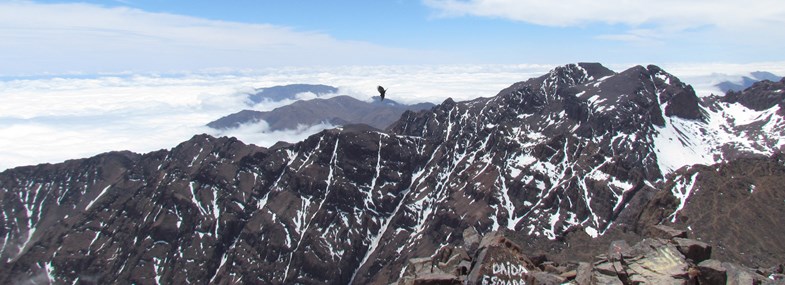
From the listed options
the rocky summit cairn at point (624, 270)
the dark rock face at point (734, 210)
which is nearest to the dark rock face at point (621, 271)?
the rocky summit cairn at point (624, 270)

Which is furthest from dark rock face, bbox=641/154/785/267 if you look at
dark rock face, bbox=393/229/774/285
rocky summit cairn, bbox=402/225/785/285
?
dark rock face, bbox=393/229/774/285

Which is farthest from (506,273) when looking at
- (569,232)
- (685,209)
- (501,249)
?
(685,209)

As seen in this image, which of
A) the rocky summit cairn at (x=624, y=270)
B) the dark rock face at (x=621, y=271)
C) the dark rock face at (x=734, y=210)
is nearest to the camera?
the dark rock face at (x=621, y=271)

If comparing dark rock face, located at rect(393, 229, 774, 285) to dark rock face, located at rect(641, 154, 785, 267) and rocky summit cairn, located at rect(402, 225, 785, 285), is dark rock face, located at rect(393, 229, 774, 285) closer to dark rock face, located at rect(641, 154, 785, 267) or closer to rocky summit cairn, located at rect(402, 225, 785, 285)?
rocky summit cairn, located at rect(402, 225, 785, 285)

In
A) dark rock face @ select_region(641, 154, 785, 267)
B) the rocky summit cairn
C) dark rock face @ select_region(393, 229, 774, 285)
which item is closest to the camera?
dark rock face @ select_region(393, 229, 774, 285)

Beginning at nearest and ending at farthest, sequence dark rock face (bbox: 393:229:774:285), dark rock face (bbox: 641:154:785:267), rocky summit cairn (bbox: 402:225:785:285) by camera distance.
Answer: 1. dark rock face (bbox: 393:229:774:285)
2. rocky summit cairn (bbox: 402:225:785:285)
3. dark rock face (bbox: 641:154:785:267)

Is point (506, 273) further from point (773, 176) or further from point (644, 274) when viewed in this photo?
point (773, 176)

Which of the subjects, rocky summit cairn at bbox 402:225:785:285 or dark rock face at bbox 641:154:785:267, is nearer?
rocky summit cairn at bbox 402:225:785:285

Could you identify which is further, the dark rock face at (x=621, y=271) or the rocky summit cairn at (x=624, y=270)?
the rocky summit cairn at (x=624, y=270)

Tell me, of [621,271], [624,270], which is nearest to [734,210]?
[624,270]

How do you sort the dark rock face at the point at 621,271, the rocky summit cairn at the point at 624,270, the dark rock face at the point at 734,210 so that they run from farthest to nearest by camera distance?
the dark rock face at the point at 734,210
the rocky summit cairn at the point at 624,270
the dark rock face at the point at 621,271

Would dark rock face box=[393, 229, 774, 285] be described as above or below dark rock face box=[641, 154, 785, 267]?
above

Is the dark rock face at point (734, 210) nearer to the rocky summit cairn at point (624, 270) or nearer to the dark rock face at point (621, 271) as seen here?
the rocky summit cairn at point (624, 270)

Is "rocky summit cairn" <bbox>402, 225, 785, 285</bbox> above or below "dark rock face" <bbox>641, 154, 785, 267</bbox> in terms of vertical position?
above
